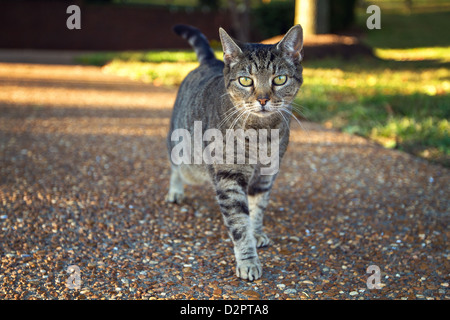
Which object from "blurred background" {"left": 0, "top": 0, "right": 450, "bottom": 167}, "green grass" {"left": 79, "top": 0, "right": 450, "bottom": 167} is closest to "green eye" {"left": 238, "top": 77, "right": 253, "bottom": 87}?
"blurred background" {"left": 0, "top": 0, "right": 450, "bottom": 167}

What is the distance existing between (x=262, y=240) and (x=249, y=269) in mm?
464

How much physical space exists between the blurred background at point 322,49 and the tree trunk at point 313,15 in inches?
0.9

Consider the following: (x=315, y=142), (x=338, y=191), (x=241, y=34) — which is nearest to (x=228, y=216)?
(x=338, y=191)

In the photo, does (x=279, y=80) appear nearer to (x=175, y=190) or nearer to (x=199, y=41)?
(x=199, y=41)

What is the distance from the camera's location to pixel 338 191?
437 cm

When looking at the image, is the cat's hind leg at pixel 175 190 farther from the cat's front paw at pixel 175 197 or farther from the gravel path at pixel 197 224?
the gravel path at pixel 197 224

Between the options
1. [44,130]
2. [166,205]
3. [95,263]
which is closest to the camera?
[95,263]

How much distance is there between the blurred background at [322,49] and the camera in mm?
6387

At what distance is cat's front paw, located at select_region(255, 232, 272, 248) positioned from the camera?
11.1ft

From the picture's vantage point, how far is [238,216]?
307 centimetres

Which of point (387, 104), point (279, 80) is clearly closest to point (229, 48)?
point (279, 80)

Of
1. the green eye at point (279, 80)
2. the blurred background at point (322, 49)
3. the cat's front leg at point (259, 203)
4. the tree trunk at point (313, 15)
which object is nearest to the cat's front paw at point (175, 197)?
the cat's front leg at point (259, 203)

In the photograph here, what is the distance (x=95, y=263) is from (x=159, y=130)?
3581 millimetres

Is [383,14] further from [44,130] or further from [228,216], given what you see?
[228,216]
